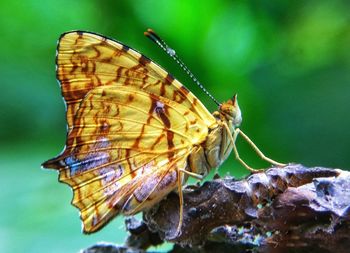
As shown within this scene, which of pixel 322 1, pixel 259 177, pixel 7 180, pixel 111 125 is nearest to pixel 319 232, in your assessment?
pixel 259 177

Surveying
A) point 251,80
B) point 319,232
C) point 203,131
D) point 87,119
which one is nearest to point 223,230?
point 319,232

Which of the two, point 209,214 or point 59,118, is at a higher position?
point 59,118

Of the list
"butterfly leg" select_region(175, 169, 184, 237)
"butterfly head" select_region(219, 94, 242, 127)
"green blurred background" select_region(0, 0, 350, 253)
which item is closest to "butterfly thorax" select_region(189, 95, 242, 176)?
"butterfly head" select_region(219, 94, 242, 127)

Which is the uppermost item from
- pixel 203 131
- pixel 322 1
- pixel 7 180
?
pixel 322 1

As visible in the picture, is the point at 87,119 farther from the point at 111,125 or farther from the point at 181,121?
the point at 181,121

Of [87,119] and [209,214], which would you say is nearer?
[209,214]

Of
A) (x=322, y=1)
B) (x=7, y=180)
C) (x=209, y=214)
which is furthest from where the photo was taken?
(x=322, y=1)

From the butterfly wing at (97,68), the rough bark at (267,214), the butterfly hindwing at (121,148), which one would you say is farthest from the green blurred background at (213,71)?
the rough bark at (267,214)

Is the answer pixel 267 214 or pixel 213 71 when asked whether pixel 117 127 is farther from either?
pixel 213 71

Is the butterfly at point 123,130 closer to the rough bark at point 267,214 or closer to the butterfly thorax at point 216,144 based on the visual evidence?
the butterfly thorax at point 216,144

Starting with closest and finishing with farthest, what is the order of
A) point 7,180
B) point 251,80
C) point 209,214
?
point 209,214, point 7,180, point 251,80
